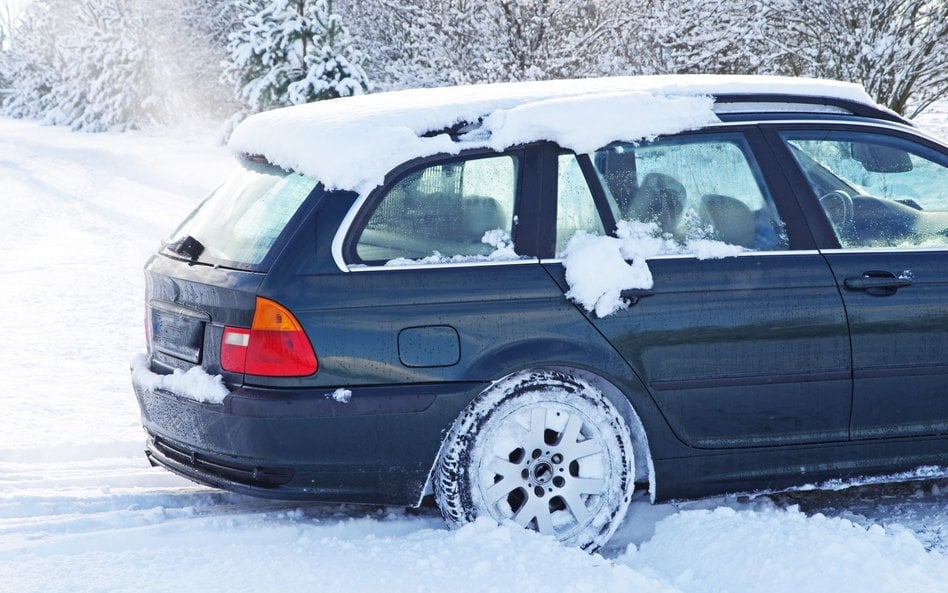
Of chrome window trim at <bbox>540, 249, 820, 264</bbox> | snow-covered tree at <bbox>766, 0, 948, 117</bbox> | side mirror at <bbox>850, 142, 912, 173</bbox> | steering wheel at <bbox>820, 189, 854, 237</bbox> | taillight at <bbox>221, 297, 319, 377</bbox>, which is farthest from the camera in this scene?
snow-covered tree at <bbox>766, 0, 948, 117</bbox>

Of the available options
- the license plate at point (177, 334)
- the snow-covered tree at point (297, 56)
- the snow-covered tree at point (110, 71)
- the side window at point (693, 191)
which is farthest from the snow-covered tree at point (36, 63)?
the side window at point (693, 191)

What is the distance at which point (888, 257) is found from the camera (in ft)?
14.3

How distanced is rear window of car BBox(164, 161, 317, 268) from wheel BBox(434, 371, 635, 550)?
95 centimetres

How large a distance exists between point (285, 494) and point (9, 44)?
53975 mm

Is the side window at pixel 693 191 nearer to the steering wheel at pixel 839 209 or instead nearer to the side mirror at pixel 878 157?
the steering wheel at pixel 839 209

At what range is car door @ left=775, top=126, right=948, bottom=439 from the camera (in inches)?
169

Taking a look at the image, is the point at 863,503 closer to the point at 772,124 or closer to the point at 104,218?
the point at 772,124

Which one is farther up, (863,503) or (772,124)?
(772,124)

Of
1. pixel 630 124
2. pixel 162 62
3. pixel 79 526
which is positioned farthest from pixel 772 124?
pixel 162 62

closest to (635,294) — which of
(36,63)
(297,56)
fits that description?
(297,56)

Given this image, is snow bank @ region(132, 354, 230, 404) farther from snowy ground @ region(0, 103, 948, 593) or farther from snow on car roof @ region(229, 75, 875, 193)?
snow on car roof @ region(229, 75, 875, 193)

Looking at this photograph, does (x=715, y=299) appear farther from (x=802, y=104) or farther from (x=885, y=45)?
(x=885, y=45)

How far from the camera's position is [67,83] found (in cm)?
3947

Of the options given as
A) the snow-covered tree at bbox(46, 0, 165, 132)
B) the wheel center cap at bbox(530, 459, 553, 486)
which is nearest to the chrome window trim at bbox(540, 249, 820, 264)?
the wheel center cap at bbox(530, 459, 553, 486)
